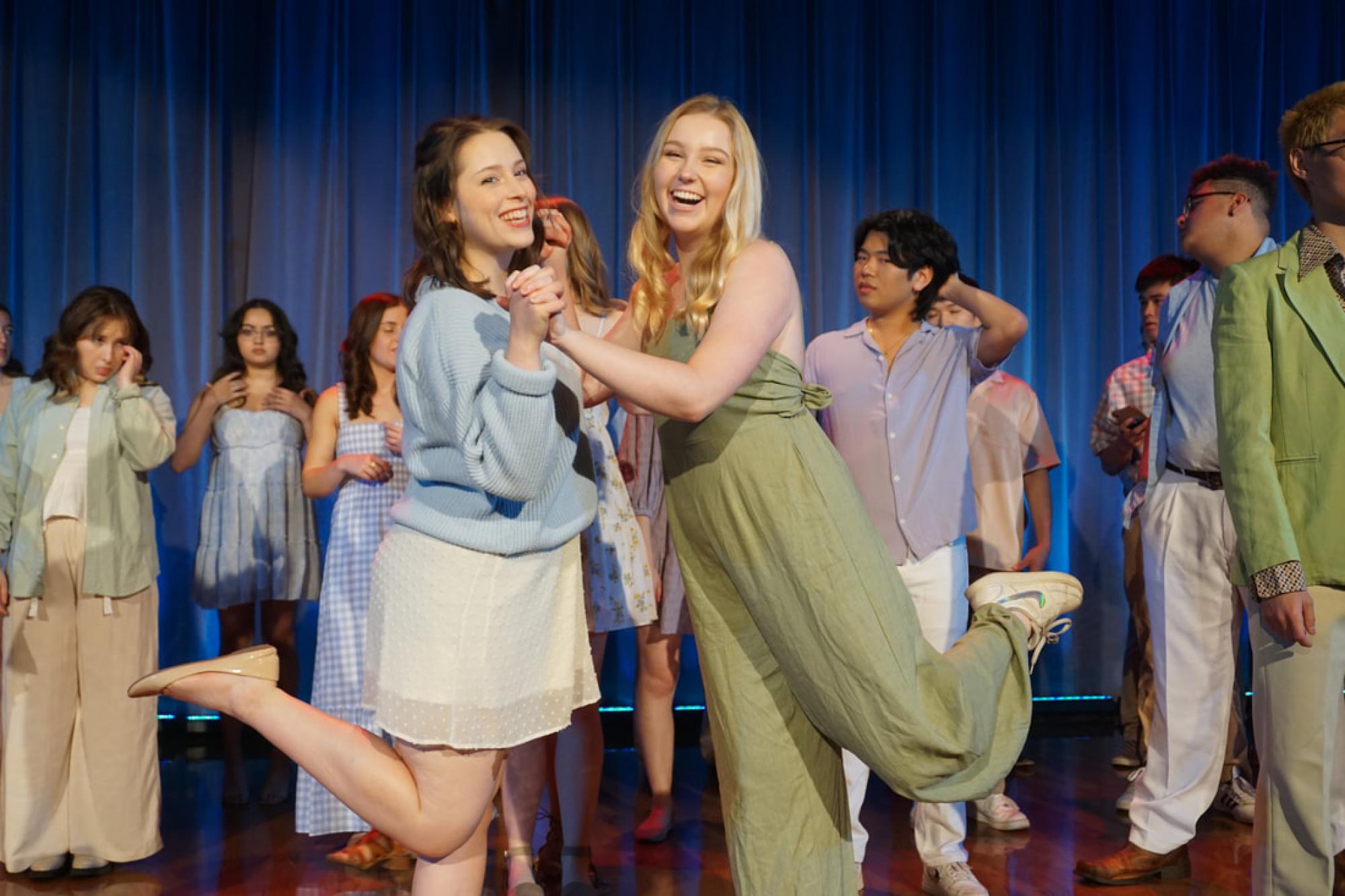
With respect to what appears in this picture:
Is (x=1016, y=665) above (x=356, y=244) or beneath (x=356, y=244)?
beneath

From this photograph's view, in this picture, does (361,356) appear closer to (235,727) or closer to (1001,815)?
(235,727)

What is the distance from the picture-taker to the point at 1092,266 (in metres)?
6.41

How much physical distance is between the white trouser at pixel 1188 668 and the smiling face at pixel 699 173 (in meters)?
1.86

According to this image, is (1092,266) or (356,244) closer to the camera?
(356,244)

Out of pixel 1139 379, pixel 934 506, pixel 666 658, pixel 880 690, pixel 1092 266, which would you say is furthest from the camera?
pixel 1092 266

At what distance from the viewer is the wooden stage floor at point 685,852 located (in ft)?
11.6

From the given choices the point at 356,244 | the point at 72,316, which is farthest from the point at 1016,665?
the point at 356,244

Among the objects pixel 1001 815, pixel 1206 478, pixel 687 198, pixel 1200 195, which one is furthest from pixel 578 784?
pixel 1200 195

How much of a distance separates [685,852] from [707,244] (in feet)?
7.32

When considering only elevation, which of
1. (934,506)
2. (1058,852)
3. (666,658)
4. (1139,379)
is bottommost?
(1058,852)

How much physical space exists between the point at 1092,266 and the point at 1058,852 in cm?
351

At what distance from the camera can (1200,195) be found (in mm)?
3506

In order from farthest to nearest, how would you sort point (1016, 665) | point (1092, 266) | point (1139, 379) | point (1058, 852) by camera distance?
point (1092, 266)
point (1139, 379)
point (1058, 852)
point (1016, 665)

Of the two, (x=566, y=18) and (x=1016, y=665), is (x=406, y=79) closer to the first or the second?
(x=566, y=18)
